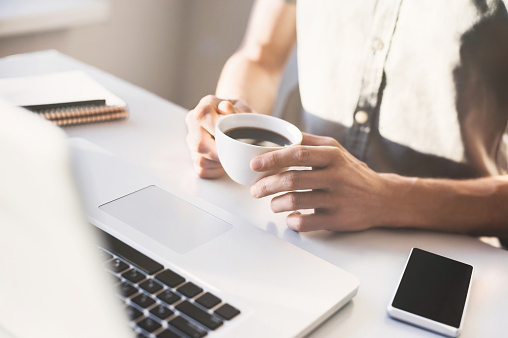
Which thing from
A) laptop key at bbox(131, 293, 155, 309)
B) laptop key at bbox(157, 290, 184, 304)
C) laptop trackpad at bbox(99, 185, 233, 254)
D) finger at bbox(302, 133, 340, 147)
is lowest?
laptop trackpad at bbox(99, 185, 233, 254)

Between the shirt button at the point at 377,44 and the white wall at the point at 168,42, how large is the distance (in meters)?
1.16

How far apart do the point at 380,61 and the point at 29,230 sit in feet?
2.96

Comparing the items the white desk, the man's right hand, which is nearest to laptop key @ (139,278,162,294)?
the white desk

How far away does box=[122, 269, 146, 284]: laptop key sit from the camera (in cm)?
53

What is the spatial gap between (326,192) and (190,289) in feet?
0.84

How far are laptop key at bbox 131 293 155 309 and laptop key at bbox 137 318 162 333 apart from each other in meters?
0.02

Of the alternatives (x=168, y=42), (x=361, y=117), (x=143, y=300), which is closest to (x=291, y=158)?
(x=143, y=300)

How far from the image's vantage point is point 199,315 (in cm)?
50

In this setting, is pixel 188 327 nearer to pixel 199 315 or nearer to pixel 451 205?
pixel 199 315

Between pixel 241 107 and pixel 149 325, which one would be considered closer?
pixel 149 325

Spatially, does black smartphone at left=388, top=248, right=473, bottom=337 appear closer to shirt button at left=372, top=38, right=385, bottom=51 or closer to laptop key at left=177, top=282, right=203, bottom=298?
laptop key at left=177, top=282, right=203, bottom=298

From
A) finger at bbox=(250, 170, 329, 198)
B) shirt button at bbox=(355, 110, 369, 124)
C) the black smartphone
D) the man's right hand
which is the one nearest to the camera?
the black smartphone

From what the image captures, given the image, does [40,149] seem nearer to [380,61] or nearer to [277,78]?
[380,61]

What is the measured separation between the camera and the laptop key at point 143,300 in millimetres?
495
